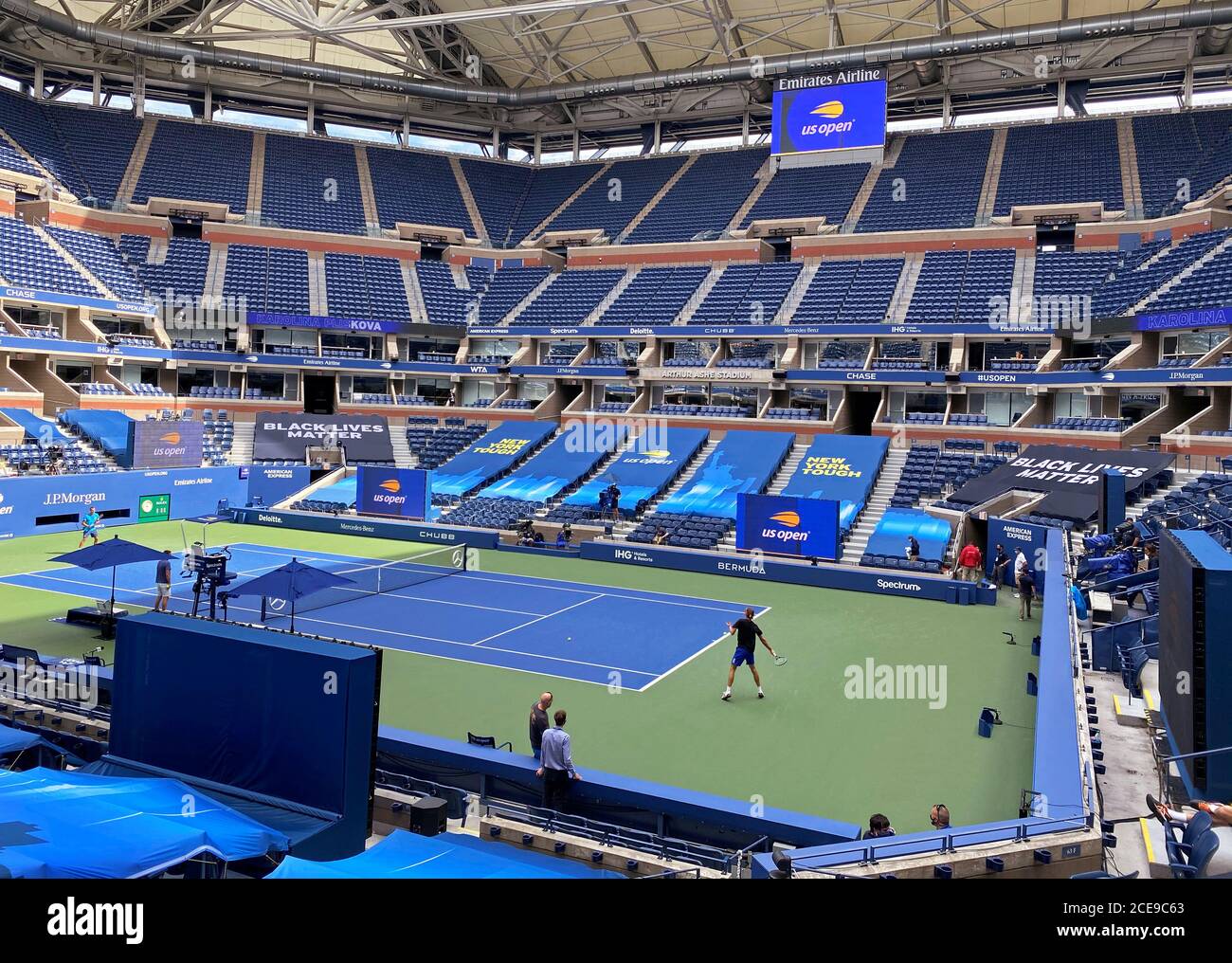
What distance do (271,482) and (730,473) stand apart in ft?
65.1

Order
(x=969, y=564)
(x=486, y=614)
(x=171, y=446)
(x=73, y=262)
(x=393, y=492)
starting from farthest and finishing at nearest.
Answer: (x=73, y=262) → (x=171, y=446) → (x=393, y=492) → (x=969, y=564) → (x=486, y=614)

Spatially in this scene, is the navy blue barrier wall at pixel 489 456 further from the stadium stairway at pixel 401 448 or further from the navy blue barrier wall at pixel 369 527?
the navy blue barrier wall at pixel 369 527

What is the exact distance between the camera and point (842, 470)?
3519cm

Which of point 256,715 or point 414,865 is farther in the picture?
point 256,715

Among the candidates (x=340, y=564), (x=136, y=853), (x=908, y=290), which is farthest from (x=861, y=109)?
(x=136, y=853)

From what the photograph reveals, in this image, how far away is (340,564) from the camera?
27625 mm

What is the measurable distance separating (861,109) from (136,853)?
1785 inches

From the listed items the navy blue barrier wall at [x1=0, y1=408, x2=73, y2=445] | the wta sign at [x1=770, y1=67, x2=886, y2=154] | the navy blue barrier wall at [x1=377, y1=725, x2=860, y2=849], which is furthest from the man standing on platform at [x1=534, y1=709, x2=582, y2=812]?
the wta sign at [x1=770, y1=67, x2=886, y2=154]

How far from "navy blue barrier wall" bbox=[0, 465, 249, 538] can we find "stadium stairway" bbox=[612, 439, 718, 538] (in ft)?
56.9

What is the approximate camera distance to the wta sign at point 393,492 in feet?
112

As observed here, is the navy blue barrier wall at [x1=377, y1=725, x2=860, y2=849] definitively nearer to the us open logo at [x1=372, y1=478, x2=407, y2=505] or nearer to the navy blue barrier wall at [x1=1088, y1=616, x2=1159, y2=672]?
the navy blue barrier wall at [x1=1088, y1=616, x2=1159, y2=672]

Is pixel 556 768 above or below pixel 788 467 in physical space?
below

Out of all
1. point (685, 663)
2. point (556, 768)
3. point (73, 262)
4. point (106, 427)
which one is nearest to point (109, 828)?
point (556, 768)

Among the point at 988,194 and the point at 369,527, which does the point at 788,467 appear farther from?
the point at 988,194
